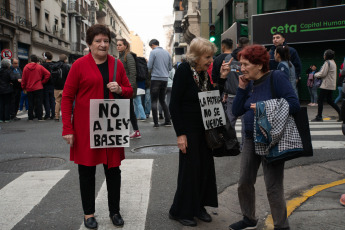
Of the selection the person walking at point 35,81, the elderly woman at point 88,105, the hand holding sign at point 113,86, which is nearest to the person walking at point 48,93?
the person walking at point 35,81

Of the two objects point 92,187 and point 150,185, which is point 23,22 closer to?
point 150,185

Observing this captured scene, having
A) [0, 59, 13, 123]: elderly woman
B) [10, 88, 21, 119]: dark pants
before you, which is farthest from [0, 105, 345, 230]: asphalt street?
[10, 88, 21, 119]: dark pants

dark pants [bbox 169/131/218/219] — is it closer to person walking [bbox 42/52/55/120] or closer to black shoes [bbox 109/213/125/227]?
black shoes [bbox 109/213/125/227]

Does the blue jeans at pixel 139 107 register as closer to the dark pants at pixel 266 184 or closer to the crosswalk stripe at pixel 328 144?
the crosswalk stripe at pixel 328 144

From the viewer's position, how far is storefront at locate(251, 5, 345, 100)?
52.9 feet

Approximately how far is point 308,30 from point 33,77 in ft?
39.8

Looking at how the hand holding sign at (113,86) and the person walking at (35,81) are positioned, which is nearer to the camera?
the hand holding sign at (113,86)

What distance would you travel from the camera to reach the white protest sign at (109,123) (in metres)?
3.34

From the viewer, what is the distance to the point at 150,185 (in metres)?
4.64

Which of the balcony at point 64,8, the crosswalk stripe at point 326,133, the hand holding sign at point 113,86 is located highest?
the balcony at point 64,8

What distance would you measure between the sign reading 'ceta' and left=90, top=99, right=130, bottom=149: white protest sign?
594 inches

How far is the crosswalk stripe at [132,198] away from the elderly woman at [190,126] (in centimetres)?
43

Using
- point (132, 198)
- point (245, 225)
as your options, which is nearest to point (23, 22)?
point (132, 198)

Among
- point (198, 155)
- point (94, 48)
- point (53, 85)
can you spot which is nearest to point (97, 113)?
point (94, 48)
